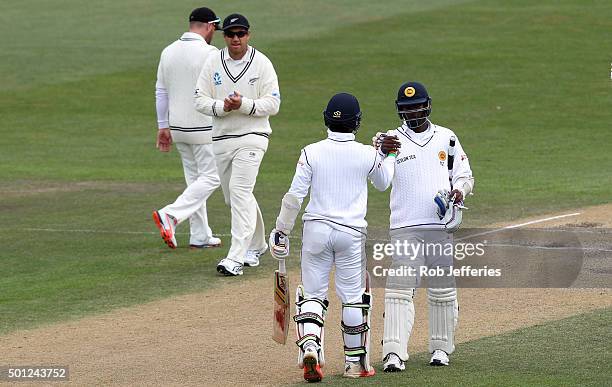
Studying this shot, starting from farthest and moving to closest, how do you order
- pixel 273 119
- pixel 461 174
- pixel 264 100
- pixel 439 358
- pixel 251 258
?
pixel 273 119 → pixel 251 258 → pixel 264 100 → pixel 461 174 → pixel 439 358

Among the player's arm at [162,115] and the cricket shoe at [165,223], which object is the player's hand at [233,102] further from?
the player's arm at [162,115]

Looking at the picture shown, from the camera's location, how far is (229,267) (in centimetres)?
1269

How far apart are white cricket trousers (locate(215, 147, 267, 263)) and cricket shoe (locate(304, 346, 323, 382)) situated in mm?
4096

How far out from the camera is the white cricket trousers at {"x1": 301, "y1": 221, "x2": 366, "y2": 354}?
8.96m

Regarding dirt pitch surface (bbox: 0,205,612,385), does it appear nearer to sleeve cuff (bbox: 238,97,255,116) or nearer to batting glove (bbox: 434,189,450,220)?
batting glove (bbox: 434,189,450,220)

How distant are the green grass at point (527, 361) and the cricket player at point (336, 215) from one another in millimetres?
454

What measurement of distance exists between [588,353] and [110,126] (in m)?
17.6

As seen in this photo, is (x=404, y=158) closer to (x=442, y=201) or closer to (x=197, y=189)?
(x=442, y=201)

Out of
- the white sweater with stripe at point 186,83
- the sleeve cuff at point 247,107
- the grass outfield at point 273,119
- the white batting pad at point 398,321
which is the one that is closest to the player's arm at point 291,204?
the white batting pad at point 398,321

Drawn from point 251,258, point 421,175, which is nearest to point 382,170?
point 421,175

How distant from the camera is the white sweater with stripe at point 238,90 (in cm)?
1265

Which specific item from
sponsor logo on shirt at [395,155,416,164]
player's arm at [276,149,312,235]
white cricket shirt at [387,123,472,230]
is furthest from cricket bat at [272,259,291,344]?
sponsor logo on shirt at [395,155,416,164]

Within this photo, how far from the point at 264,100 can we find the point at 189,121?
1.63 m

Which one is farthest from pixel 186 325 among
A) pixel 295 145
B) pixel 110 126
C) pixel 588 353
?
pixel 110 126
